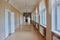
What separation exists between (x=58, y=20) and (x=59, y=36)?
0.94m

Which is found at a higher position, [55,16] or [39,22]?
[55,16]

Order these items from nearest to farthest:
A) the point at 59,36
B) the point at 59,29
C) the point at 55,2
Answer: the point at 59,36 → the point at 59,29 → the point at 55,2

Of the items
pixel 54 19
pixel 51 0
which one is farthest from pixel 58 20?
pixel 51 0

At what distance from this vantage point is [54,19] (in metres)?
4.38

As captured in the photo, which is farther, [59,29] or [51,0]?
[51,0]

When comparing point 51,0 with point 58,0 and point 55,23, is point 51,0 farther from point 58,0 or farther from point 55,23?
point 55,23

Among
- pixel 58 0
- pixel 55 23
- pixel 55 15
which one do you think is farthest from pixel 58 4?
pixel 55 23

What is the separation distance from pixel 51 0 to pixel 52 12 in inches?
20.6

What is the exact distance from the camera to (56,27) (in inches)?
171

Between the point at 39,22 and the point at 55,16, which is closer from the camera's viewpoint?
the point at 55,16

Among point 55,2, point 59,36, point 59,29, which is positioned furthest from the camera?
point 55,2

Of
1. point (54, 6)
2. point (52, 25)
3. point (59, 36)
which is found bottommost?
point (59, 36)

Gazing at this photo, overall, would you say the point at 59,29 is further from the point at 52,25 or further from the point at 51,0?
the point at 51,0

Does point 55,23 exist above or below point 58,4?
below
